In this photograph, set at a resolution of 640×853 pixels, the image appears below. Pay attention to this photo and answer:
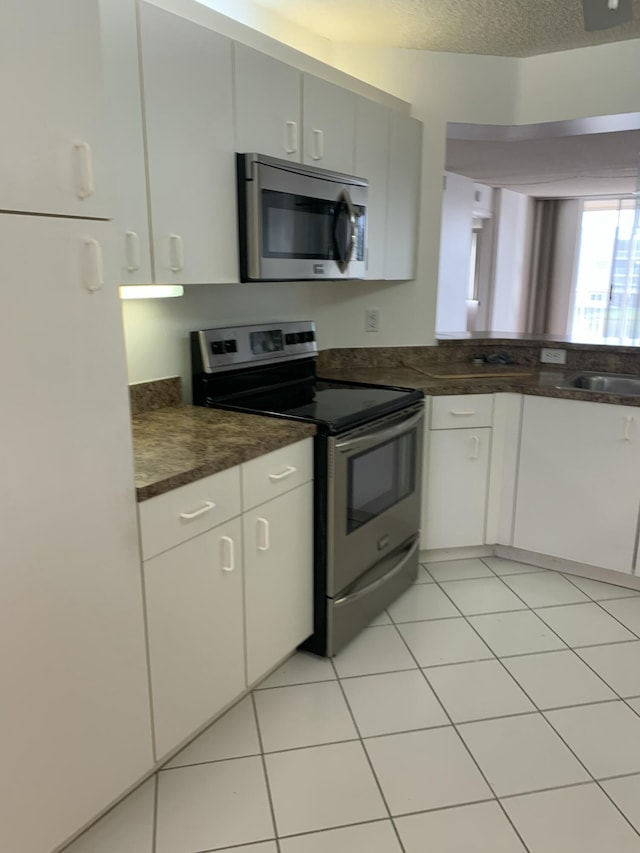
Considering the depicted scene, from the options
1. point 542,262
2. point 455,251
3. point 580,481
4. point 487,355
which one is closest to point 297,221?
point 487,355

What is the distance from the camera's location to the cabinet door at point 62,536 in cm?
122

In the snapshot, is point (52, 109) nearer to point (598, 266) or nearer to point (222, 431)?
point (222, 431)

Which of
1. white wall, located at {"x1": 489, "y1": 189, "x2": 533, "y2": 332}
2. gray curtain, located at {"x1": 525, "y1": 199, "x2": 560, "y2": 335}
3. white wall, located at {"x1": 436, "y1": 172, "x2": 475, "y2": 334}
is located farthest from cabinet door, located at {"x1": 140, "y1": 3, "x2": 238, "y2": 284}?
gray curtain, located at {"x1": 525, "y1": 199, "x2": 560, "y2": 335}

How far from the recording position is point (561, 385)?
2.88m

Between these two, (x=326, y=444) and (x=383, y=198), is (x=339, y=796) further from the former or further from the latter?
(x=383, y=198)

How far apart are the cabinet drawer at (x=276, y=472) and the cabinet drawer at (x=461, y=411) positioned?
3.01 feet

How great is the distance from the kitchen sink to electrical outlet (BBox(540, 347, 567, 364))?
14cm

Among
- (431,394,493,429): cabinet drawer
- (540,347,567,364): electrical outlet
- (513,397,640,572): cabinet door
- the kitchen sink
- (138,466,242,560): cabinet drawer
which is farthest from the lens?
(540,347,567,364): electrical outlet

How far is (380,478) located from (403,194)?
4.60 feet

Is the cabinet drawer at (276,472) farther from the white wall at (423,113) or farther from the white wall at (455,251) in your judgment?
the white wall at (455,251)

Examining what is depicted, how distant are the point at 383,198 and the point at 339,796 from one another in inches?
91.8

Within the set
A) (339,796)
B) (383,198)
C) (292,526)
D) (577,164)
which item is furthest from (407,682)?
(577,164)

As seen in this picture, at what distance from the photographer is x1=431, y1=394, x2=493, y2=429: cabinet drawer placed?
284cm

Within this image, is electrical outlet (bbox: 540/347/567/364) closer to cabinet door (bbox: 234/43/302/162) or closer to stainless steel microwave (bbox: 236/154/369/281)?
stainless steel microwave (bbox: 236/154/369/281)
